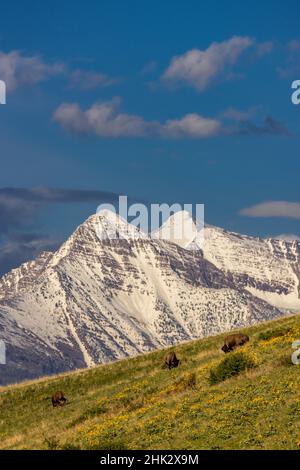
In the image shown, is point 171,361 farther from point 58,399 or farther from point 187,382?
point 187,382

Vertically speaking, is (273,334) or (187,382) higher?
(273,334)

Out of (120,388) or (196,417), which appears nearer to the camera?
(196,417)

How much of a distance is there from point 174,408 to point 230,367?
5.14 metres

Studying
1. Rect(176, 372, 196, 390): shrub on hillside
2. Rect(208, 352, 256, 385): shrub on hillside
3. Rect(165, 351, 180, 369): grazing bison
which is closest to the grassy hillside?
Rect(176, 372, 196, 390): shrub on hillside

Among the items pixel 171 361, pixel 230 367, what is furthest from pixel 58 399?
pixel 230 367

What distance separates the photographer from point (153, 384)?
4903cm

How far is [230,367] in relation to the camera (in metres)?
41.9

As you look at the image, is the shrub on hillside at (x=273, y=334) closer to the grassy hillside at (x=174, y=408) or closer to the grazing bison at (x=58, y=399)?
the grassy hillside at (x=174, y=408)

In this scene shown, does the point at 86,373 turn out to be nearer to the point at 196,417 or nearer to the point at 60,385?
the point at 60,385

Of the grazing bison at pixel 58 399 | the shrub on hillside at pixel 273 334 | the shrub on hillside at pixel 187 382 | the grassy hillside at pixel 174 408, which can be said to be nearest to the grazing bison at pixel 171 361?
the grassy hillside at pixel 174 408

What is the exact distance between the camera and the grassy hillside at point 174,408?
104 feet

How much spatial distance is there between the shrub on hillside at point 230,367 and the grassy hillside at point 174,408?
0.50m
